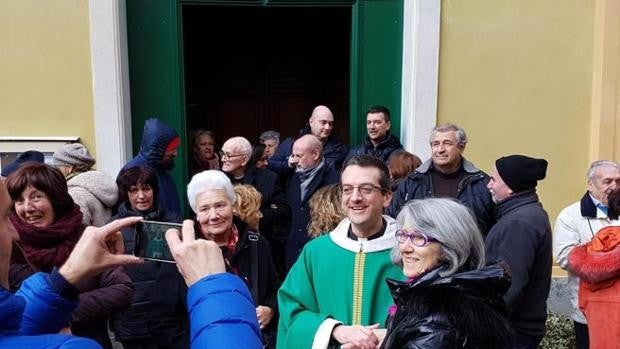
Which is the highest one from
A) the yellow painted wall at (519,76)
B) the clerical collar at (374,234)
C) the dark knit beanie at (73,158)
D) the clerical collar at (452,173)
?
the yellow painted wall at (519,76)

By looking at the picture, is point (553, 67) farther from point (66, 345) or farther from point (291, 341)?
point (66, 345)

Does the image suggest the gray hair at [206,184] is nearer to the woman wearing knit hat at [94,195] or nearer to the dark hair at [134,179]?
the dark hair at [134,179]

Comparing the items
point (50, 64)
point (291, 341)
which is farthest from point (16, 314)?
point (50, 64)

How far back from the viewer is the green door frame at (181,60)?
6293 millimetres

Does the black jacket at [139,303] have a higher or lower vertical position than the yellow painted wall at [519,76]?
lower

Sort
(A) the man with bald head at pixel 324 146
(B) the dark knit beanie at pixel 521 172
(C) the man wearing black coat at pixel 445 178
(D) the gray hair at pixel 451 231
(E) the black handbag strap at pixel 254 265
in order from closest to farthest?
1. (D) the gray hair at pixel 451 231
2. (E) the black handbag strap at pixel 254 265
3. (B) the dark knit beanie at pixel 521 172
4. (C) the man wearing black coat at pixel 445 178
5. (A) the man with bald head at pixel 324 146

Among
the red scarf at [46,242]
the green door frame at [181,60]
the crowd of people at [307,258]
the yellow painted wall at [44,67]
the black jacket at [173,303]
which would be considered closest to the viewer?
the crowd of people at [307,258]

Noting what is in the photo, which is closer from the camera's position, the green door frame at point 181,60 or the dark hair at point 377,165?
the dark hair at point 377,165

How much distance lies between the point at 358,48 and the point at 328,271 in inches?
163

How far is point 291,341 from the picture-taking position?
9.24 feet

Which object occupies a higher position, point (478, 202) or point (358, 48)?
point (358, 48)

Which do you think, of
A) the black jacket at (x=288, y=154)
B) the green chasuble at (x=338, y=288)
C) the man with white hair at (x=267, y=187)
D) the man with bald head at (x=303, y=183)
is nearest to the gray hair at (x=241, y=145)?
the man with white hair at (x=267, y=187)

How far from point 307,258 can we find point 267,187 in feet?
8.32

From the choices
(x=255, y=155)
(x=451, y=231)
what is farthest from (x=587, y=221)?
(x=255, y=155)
